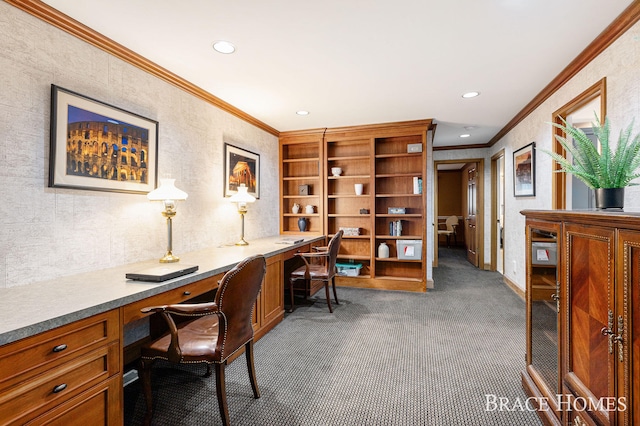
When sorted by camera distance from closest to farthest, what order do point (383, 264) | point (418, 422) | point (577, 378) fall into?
point (577, 378)
point (418, 422)
point (383, 264)

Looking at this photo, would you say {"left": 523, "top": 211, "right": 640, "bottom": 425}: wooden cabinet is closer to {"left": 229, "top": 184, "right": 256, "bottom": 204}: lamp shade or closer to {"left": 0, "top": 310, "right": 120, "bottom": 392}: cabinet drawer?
{"left": 0, "top": 310, "right": 120, "bottom": 392}: cabinet drawer

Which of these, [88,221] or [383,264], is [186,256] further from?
[383,264]

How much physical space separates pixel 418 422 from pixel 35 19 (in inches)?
126

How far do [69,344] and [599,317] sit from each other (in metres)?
2.12

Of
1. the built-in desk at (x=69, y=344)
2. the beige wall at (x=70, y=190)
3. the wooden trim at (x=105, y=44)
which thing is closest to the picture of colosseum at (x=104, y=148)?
the beige wall at (x=70, y=190)

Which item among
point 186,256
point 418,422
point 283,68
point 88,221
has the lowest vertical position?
point 418,422

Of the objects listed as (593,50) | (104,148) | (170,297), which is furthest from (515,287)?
(104,148)

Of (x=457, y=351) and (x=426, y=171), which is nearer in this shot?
(x=457, y=351)

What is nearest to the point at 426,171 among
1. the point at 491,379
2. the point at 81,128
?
the point at 491,379

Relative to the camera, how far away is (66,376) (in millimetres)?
1217

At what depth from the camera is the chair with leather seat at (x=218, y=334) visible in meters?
1.58

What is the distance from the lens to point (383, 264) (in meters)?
4.79

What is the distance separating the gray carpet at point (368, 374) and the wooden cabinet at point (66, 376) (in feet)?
1.70

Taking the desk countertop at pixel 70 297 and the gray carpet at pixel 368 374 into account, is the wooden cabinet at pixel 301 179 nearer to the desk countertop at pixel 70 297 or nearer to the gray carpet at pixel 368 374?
the gray carpet at pixel 368 374
